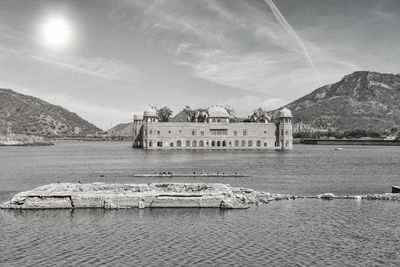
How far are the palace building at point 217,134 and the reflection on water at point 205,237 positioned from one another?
104m

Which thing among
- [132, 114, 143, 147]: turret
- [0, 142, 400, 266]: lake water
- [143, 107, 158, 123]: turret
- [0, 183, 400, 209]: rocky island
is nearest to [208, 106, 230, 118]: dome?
[143, 107, 158, 123]: turret

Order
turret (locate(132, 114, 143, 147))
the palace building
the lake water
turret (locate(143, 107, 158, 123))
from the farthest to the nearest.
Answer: turret (locate(132, 114, 143, 147)), turret (locate(143, 107, 158, 123)), the palace building, the lake water

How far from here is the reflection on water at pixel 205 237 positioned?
20.2 m

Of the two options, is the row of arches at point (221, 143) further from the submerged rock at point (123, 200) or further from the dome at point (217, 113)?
the submerged rock at point (123, 200)

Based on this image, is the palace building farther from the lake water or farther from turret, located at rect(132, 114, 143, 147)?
the lake water

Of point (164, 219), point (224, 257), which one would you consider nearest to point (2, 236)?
point (164, 219)

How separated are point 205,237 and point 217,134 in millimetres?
115092

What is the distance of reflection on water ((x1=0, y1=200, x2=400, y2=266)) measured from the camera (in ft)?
66.3

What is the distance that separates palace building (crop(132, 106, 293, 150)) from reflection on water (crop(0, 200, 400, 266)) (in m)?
104

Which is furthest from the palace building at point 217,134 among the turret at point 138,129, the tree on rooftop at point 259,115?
the tree on rooftop at point 259,115

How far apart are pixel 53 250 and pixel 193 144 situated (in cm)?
11563

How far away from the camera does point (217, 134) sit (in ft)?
455

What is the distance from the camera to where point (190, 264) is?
1941 cm

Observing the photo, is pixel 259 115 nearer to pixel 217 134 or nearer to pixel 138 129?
pixel 217 134
